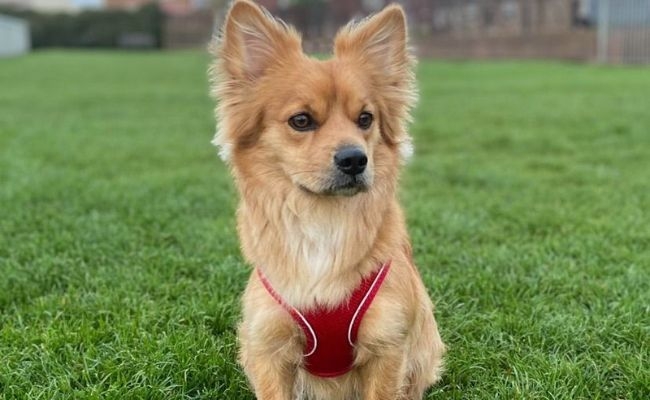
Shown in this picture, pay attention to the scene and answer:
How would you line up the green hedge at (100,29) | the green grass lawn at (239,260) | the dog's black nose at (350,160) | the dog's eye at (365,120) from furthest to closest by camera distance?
the green hedge at (100,29) → the green grass lawn at (239,260) → the dog's eye at (365,120) → the dog's black nose at (350,160)

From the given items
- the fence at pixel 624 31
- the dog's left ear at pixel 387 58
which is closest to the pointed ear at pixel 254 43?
the dog's left ear at pixel 387 58

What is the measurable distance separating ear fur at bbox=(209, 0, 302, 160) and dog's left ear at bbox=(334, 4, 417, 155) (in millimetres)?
244

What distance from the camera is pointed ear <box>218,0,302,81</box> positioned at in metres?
2.79

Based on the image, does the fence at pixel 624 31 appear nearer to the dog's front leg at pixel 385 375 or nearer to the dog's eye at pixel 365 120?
the dog's eye at pixel 365 120

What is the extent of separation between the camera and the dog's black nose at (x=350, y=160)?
2.55 m

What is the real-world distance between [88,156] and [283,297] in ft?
20.4

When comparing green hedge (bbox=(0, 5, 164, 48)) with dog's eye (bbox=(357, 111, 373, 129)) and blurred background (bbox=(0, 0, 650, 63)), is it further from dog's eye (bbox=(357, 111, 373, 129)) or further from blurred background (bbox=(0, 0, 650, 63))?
dog's eye (bbox=(357, 111, 373, 129))

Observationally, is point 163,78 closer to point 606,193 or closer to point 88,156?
point 88,156

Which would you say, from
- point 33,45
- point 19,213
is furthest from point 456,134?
point 33,45

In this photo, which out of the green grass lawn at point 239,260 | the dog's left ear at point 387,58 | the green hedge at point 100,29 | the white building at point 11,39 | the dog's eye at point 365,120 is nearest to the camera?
the dog's eye at point 365,120

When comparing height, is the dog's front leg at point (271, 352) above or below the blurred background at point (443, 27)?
above

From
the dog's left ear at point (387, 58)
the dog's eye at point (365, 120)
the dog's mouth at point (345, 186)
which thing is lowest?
the dog's mouth at point (345, 186)

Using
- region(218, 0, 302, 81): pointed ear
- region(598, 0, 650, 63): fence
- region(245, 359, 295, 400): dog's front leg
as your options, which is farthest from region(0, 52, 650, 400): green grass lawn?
region(598, 0, 650, 63): fence

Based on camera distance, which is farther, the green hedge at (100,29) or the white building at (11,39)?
the green hedge at (100,29)
